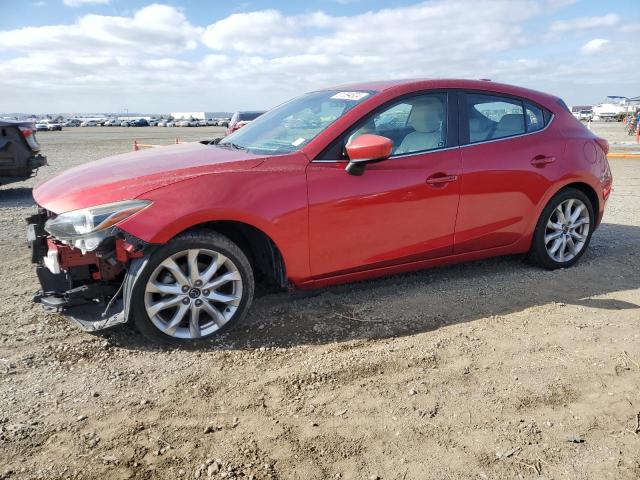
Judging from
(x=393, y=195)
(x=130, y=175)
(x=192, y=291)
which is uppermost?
(x=130, y=175)

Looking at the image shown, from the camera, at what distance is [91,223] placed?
3.08 m

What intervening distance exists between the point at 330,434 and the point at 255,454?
0.37 metres

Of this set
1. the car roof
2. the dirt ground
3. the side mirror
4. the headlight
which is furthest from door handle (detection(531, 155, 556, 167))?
the headlight

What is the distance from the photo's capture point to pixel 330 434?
2.47m

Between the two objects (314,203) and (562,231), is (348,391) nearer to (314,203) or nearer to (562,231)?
(314,203)

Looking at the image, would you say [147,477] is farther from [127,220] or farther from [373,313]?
[373,313]

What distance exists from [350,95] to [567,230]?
2421 millimetres

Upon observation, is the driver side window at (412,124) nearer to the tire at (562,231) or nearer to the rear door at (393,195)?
the rear door at (393,195)

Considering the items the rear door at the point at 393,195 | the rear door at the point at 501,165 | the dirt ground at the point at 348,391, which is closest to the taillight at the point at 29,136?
the dirt ground at the point at 348,391

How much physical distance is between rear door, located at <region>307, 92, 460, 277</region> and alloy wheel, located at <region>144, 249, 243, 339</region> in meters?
0.61

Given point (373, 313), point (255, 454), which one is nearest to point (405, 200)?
point (373, 313)

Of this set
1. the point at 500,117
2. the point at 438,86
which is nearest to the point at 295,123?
the point at 438,86

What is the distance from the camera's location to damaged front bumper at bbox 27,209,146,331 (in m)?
3.14

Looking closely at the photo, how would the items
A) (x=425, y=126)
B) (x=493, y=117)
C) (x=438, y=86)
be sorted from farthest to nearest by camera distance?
(x=493, y=117) < (x=438, y=86) < (x=425, y=126)
